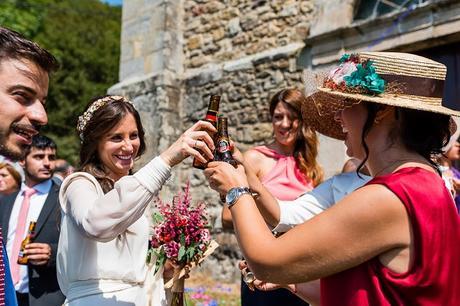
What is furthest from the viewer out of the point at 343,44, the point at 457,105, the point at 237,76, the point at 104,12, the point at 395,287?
the point at 104,12

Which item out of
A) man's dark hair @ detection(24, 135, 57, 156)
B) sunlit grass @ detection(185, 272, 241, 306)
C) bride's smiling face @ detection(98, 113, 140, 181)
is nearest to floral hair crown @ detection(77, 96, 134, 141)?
bride's smiling face @ detection(98, 113, 140, 181)

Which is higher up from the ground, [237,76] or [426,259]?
[237,76]

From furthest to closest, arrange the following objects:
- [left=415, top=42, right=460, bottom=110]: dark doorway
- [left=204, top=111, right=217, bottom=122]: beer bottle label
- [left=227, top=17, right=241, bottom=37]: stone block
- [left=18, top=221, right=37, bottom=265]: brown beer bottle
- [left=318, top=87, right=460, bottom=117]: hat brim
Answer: [left=227, top=17, right=241, bottom=37]: stone block, [left=415, top=42, right=460, bottom=110]: dark doorway, [left=18, top=221, right=37, bottom=265]: brown beer bottle, [left=204, top=111, right=217, bottom=122]: beer bottle label, [left=318, top=87, right=460, bottom=117]: hat brim

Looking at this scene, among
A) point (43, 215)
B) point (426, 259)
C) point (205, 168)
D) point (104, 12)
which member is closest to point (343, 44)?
A: point (43, 215)

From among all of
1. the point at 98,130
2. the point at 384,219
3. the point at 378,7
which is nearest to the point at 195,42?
the point at 378,7

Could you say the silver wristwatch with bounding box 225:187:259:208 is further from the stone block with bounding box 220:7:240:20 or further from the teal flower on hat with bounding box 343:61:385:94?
the stone block with bounding box 220:7:240:20

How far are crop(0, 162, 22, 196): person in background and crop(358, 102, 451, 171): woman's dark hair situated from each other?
15.2ft

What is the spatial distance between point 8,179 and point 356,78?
15.5ft

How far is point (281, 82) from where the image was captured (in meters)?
6.82

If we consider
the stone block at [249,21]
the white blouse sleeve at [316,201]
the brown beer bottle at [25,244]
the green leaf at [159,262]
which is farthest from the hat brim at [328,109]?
the stone block at [249,21]

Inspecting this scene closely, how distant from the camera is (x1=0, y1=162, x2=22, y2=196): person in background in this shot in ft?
17.4

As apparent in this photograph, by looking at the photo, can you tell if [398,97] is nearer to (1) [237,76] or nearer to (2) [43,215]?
(2) [43,215]

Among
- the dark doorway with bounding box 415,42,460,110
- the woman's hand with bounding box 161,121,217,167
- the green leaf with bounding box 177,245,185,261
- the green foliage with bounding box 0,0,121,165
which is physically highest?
the green foliage with bounding box 0,0,121,165

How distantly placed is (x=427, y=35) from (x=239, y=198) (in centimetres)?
453
